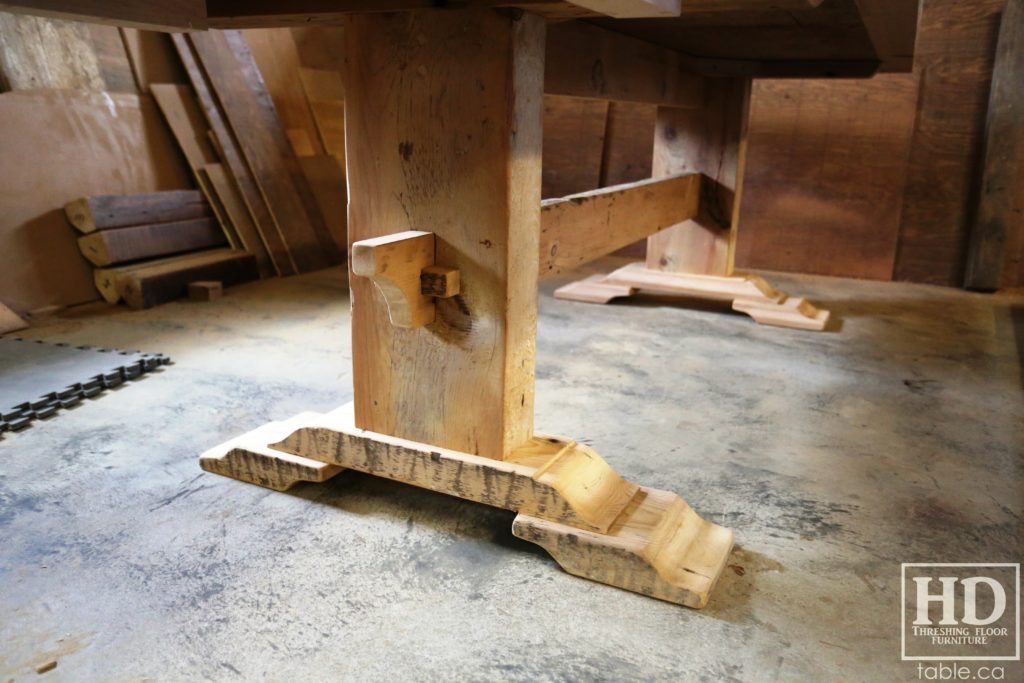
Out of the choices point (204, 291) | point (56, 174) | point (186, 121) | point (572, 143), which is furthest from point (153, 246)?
point (572, 143)

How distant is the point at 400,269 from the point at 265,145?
364 cm

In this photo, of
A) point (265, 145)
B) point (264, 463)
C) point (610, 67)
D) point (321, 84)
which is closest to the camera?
point (264, 463)

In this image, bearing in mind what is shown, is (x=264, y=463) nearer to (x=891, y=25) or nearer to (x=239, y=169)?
(x=891, y=25)

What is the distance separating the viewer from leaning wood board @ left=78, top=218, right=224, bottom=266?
407cm

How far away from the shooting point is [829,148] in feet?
17.2

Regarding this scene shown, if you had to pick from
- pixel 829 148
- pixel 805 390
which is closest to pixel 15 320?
pixel 805 390

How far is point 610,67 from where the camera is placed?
2.93 metres

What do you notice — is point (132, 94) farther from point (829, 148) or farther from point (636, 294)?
point (829, 148)

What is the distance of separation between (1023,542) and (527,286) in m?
1.38

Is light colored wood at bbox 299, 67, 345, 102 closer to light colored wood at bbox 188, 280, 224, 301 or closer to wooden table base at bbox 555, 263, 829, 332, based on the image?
light colored wood at bbox 188, 280, 224, 301

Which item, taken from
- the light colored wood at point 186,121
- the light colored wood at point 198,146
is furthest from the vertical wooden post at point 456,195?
the light colored wood at point 186,121

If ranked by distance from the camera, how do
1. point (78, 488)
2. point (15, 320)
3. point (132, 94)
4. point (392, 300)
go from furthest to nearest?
1. point (132, 94)
2. point (15, 320)
3. point (78, 488)
4. point (392, 300)

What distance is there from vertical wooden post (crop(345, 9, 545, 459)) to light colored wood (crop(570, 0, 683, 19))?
0.94ft

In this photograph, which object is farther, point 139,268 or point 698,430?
point 139,268
